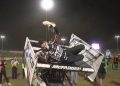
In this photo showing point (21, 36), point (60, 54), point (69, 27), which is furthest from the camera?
point (69, 27)

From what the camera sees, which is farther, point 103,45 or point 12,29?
point 12,29

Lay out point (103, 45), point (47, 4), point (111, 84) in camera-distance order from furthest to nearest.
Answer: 1. point (103, 45)
2. point (111, 84)
3. point (47, 4)

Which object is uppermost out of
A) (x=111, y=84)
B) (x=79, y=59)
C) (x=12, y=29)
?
(x=12, y=29)

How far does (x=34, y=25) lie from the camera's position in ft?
306

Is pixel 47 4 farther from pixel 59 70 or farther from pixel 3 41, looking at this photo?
pixel 3 41

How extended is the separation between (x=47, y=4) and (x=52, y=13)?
235 feet

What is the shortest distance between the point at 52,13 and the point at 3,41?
13.3m

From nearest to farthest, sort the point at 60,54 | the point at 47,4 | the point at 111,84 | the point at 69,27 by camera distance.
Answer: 1. the point at 60,54
2. the point at 47,4
3. the point at 111,84
4. the point at 69,27

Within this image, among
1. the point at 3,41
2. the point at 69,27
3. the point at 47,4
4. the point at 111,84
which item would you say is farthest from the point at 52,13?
the point at 47,4

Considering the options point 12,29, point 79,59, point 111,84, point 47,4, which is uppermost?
point 12,29

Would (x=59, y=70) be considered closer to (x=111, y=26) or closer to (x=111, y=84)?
(x=111, y=84)

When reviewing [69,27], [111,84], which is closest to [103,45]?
[69,27]

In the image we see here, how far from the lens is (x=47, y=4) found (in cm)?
1569

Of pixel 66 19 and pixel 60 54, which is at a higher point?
pixel 66 19
